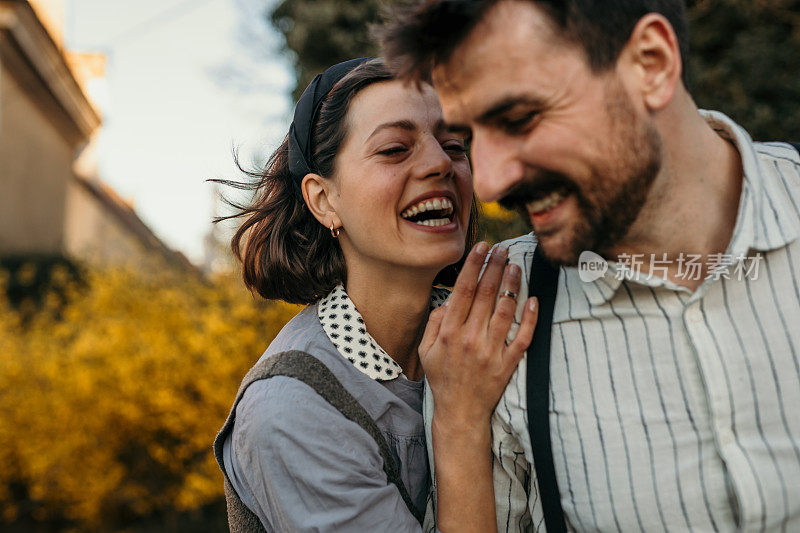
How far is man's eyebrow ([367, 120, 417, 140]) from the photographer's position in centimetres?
212

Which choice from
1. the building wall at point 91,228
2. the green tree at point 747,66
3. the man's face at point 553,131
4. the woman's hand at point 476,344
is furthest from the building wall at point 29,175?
the man's face at point 553,131

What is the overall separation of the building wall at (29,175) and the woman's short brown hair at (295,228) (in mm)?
10456

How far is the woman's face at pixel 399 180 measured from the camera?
210 cm

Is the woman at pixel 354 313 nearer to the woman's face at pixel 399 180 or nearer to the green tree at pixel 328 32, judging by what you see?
the woman's face at pixel 399 180

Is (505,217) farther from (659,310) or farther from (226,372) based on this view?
(659,310)

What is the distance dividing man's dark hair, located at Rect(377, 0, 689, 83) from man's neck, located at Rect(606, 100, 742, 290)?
0.65 ft

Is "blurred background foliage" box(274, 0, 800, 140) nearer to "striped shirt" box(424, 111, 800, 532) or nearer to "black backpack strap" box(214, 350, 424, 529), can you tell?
"black backpack strap" box(214, 350, 424, 529)

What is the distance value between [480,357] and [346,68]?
3.70ft

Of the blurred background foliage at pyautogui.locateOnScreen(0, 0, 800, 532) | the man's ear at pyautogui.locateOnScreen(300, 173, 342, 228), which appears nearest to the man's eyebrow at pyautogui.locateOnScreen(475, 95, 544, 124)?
the man's ear at pyautogui.locateOnScreen(300, 173, 342, 228)

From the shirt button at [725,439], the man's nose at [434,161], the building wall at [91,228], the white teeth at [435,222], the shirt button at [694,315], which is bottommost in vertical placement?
the building wall at [91,228]

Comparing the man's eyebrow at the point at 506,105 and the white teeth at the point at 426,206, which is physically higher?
the man's eyebrow at the point at 506,105

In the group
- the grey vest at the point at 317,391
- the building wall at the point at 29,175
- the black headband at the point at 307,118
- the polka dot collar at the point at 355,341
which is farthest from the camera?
the building wall at the point at 29,175

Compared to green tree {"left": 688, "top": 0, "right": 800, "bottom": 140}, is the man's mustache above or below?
above

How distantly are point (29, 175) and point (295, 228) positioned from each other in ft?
41.9
